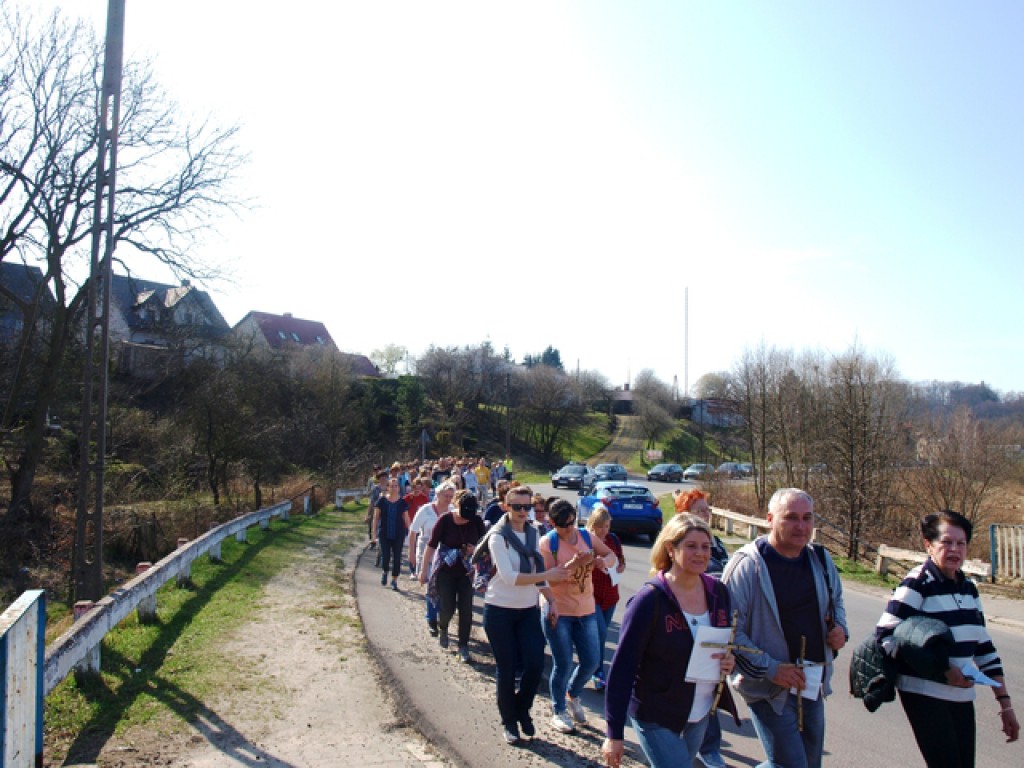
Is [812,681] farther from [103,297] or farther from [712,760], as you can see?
[103,297]

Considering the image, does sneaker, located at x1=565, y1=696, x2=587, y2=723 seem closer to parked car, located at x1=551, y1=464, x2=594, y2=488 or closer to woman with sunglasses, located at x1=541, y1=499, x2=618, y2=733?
woman with sunglasses, located at x1=541, y1=499, x2=618, y2=733

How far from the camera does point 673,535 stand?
3.76 m

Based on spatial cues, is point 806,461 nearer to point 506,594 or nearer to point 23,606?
point 506,594

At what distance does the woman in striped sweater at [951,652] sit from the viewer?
3.80 meters

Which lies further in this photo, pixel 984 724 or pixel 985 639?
pixel 984 724

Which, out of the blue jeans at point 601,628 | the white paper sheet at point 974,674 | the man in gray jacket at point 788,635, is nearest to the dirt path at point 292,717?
the blue jeans at point 601,628

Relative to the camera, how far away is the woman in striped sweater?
380cm

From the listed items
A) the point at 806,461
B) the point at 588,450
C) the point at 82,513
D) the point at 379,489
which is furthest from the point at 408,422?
the point at 82,513

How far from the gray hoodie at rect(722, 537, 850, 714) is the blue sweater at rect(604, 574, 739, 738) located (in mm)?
348

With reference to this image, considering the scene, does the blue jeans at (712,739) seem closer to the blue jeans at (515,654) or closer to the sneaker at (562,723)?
the sneaker at (562,723)

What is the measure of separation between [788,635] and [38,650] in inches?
141

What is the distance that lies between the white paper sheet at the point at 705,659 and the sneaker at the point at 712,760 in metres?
1.79

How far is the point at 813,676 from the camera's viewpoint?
371 cm

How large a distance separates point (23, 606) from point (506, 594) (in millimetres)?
3117
